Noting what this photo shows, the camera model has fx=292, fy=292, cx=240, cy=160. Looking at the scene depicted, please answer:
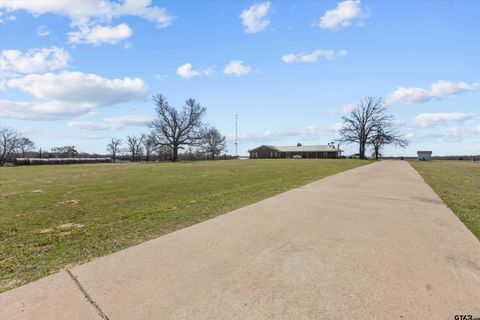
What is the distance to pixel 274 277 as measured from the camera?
3434 mm

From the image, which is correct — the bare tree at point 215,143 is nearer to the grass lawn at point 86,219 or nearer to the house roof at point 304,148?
the house roof at point 304,148

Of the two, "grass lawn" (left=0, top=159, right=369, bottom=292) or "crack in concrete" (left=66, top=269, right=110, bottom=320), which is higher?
"grass lawn" (left=0, top=159, right=369, bottom=292)

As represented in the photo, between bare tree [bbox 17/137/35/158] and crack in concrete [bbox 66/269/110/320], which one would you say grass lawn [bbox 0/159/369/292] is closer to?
crack in concrete [bbox 66/269/110/320]

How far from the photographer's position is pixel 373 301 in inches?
114

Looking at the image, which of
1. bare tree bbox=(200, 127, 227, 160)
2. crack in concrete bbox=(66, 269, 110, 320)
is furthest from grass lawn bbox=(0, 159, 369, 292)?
bare tree bbox=(200, 127, 227, 160)

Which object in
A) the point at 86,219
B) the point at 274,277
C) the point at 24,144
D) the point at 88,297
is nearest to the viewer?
the point at 88,297

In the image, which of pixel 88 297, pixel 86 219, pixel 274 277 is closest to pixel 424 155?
pixel 86 219

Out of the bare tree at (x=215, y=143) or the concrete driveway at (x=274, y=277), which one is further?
the bare tree at (x=215, y=143)

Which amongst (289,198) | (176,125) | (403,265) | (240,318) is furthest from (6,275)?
(176,125)

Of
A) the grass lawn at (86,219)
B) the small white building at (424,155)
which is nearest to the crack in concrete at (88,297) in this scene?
the grass lawn at (86,219)

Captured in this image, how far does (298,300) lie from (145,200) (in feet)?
22.5

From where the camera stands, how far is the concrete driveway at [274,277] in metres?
2.76

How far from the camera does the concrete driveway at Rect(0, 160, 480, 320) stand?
2762mm

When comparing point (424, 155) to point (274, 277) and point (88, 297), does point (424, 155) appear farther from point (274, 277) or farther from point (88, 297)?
point (88, 297)
